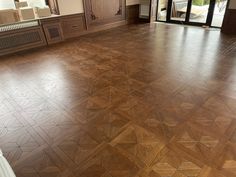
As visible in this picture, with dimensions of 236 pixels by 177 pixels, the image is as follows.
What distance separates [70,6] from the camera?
4953 millimetres

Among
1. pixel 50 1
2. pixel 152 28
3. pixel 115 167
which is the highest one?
pixel 50 1

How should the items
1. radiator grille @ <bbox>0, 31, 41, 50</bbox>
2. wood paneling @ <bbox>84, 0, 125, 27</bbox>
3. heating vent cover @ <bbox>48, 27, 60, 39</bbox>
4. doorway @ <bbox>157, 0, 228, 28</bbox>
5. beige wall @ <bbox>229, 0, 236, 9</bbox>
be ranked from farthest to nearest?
doorway @ <bbox>157, 0, 228, 28</bbox> → wood paneling @ <bbox>84, 0, 125, 27</bbox> → beige wall @ <bbox>229, 0, 236, 9</bbox> → heating vent cover @ <bbox>48, 27, 60, 39</bbox> → radiator grille @ <bbox>0, 31, 41, 50</bbox>

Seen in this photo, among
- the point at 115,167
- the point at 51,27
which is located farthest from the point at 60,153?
the point at 51,27

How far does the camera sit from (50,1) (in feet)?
15.8

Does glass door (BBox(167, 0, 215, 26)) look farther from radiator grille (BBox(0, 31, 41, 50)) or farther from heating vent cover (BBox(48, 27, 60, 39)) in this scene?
radiator grille (BBox(0, 31, 41, 50))

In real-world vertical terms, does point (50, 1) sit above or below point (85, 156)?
above

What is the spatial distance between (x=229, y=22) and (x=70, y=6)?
4.30m

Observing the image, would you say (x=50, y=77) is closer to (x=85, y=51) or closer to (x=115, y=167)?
(x=85, y=51)

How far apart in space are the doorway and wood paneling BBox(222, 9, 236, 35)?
45 cm

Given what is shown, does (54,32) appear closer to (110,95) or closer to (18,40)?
(18,40)

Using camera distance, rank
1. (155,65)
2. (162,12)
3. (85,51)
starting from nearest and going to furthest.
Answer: (155,65)
(85,51)
(162,12)

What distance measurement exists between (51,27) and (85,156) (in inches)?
155

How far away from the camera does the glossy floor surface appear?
1.71 m

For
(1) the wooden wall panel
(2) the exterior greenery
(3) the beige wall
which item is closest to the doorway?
(2) the exterior greenery
